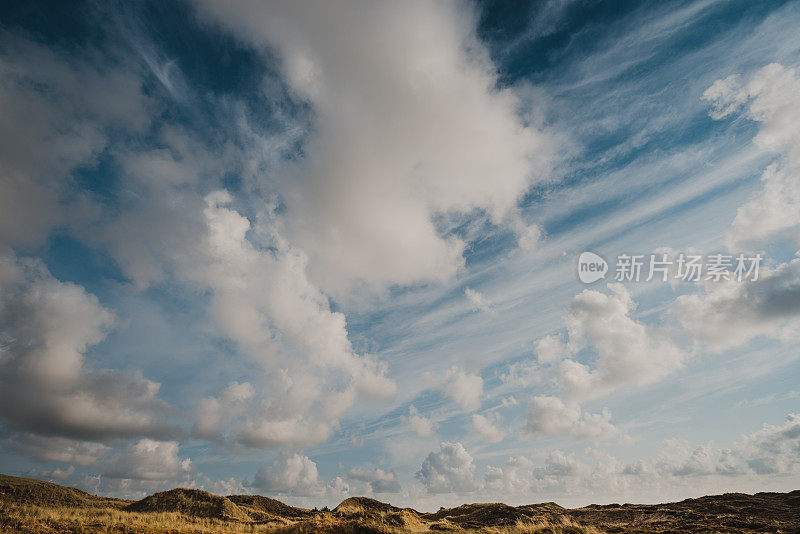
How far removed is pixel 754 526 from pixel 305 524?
186 feet

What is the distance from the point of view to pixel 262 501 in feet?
264

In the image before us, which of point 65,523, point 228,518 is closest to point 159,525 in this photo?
point 65,523

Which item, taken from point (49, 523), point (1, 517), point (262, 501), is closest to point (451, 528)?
point (49, 523)

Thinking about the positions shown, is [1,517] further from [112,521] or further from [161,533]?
[161,533]

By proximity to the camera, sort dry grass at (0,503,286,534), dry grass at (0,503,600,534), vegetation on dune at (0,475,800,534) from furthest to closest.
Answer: vegetation on dune at (0,475,800,534)
dry grass at (0,503,600,534)
dry grass at (0,503,286,534)

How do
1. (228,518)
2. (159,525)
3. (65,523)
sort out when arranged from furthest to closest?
(228,518)
(159,525)
(65,523)

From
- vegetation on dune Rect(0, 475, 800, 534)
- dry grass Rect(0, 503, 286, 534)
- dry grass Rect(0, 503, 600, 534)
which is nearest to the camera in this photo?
dry grass Rect(0, 503, 286, 534)

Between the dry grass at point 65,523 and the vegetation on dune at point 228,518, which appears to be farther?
the vegetation on dune at point 228,518

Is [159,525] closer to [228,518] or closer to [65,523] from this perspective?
[65,523]

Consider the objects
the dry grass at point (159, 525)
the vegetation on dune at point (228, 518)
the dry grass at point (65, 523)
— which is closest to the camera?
the dry grass at point (65, 523)

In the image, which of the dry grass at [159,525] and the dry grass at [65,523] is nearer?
the dry grass at [65,523]

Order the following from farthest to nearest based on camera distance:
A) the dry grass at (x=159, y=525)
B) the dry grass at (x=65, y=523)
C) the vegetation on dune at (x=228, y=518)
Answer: the vegetation on dune at (x=228, y=518), the dry grass at (x=159, y=525), the dry grass at (x=65, y=523)

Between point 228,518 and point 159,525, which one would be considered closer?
point 159,525

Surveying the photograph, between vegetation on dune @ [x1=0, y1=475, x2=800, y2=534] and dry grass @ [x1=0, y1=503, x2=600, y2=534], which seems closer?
dry grass @ [x1=0, y1=503, x2=600, y2=534]
